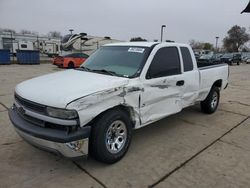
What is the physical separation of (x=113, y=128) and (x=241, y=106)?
548 cm

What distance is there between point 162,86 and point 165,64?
1.45 ft

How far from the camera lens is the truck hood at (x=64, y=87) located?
10.5ft

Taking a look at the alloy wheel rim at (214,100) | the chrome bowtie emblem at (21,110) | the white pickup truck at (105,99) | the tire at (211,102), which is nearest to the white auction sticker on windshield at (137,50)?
the white pickup truck at (105,99)

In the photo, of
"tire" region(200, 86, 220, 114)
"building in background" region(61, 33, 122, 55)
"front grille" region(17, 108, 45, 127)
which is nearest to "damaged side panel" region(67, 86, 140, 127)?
"front grille" region(17, 108, 45, 127)

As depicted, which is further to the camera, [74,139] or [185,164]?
[185,164]

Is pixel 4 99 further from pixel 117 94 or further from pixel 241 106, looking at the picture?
pixel 241 106

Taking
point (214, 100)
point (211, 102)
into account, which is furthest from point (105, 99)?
point (214, 100)

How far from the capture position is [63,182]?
3.26 meters

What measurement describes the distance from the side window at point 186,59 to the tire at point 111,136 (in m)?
2.00

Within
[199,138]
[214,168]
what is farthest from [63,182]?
[199,138]

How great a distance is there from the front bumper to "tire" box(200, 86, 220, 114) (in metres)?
4.05

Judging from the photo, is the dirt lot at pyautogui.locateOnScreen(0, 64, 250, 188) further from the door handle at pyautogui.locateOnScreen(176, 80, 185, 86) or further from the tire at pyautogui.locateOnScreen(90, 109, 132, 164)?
the door handle at pyautogui.locateOnScreen(176, 80, 185, 86)

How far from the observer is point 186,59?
5250 mm

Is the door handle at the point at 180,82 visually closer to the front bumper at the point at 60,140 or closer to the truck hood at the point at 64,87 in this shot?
the truck hood at the point at 64,87
